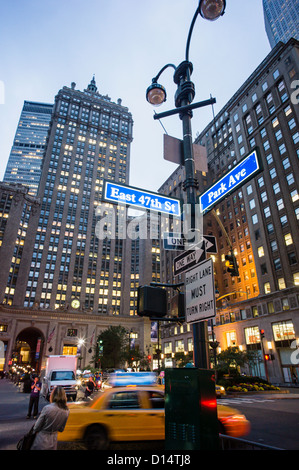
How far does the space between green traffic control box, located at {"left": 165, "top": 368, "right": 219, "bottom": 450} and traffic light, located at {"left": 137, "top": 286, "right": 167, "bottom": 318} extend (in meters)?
1.24

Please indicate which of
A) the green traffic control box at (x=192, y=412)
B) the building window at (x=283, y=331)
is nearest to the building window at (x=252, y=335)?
the building window at (x=283, y=331)

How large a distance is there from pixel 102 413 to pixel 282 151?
5462 cm

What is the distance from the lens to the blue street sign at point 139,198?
6605mm

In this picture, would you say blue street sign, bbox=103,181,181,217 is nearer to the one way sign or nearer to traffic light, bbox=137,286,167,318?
the one way sign

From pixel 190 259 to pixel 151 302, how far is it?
115 cm

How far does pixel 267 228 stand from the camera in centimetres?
5266

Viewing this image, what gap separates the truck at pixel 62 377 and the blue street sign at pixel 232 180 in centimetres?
2041

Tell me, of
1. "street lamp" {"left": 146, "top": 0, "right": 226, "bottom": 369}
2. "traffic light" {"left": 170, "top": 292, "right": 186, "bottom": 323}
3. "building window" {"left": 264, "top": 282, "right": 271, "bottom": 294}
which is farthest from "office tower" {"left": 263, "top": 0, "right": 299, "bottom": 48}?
"traffic light" {"left": 170, "top": 292, "right": 186, "bottom": 323}

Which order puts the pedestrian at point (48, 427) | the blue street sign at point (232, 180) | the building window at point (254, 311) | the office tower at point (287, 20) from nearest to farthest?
the pedestrian at point (48, 427), the blue street sign at point (232, 180), the building window at point (254, 311), the office tower at point (287, 20)

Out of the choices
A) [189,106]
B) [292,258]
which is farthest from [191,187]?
[292,258]

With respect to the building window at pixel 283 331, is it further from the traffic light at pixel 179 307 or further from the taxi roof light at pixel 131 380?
the traffic light at pixel 179 307

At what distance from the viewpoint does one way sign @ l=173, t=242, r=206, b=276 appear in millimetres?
5305

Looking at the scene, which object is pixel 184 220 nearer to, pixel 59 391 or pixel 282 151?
pixel 59 391

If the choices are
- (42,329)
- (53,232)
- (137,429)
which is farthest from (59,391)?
(53,232)
